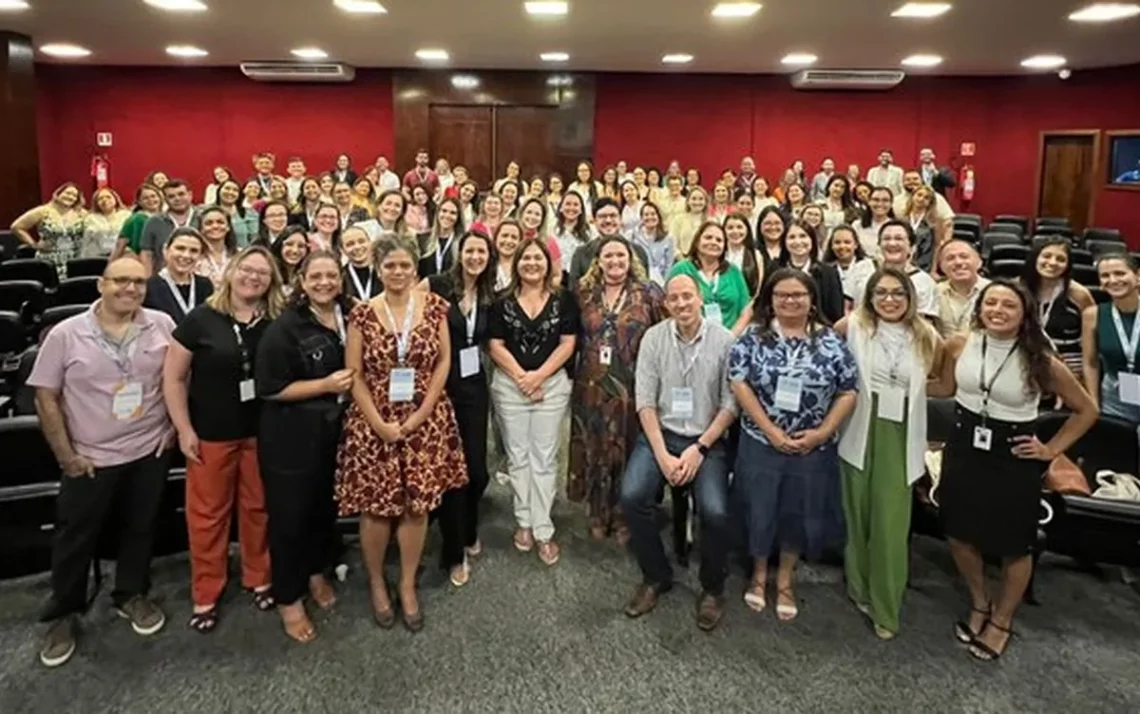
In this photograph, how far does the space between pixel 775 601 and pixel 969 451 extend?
0.97m

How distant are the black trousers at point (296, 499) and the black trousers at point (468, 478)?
53 cm

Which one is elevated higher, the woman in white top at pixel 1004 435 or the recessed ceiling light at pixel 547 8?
the recessed ceiling light at pixel 547 8

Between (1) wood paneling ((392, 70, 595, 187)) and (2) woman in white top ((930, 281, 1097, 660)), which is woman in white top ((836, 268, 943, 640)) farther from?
(1) wood paneling ((392, 70, 595, 187))

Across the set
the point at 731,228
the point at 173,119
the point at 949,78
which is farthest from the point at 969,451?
the point at 173,119

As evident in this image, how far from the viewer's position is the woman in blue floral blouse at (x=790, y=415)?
9.73ft

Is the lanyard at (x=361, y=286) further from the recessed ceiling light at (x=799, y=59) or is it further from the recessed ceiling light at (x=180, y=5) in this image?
the recessed ceiling light at (x=799, y=59)

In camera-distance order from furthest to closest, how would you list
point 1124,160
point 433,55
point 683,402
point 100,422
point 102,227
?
point 1124,160, point 433,55, point 102,227, point 683,402, point 100,422

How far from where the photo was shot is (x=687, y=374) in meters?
3.18

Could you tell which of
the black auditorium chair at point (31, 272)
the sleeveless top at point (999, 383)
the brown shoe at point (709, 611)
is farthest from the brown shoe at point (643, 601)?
the black auditorium chair at point (31, 272)

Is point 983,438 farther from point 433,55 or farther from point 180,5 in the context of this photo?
point 433,55

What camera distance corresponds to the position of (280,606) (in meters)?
2.99

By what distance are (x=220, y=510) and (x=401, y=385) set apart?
2.68 ft

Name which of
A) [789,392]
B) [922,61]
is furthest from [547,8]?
[922,61]

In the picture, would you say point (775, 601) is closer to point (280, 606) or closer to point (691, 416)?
point (691, 416)
